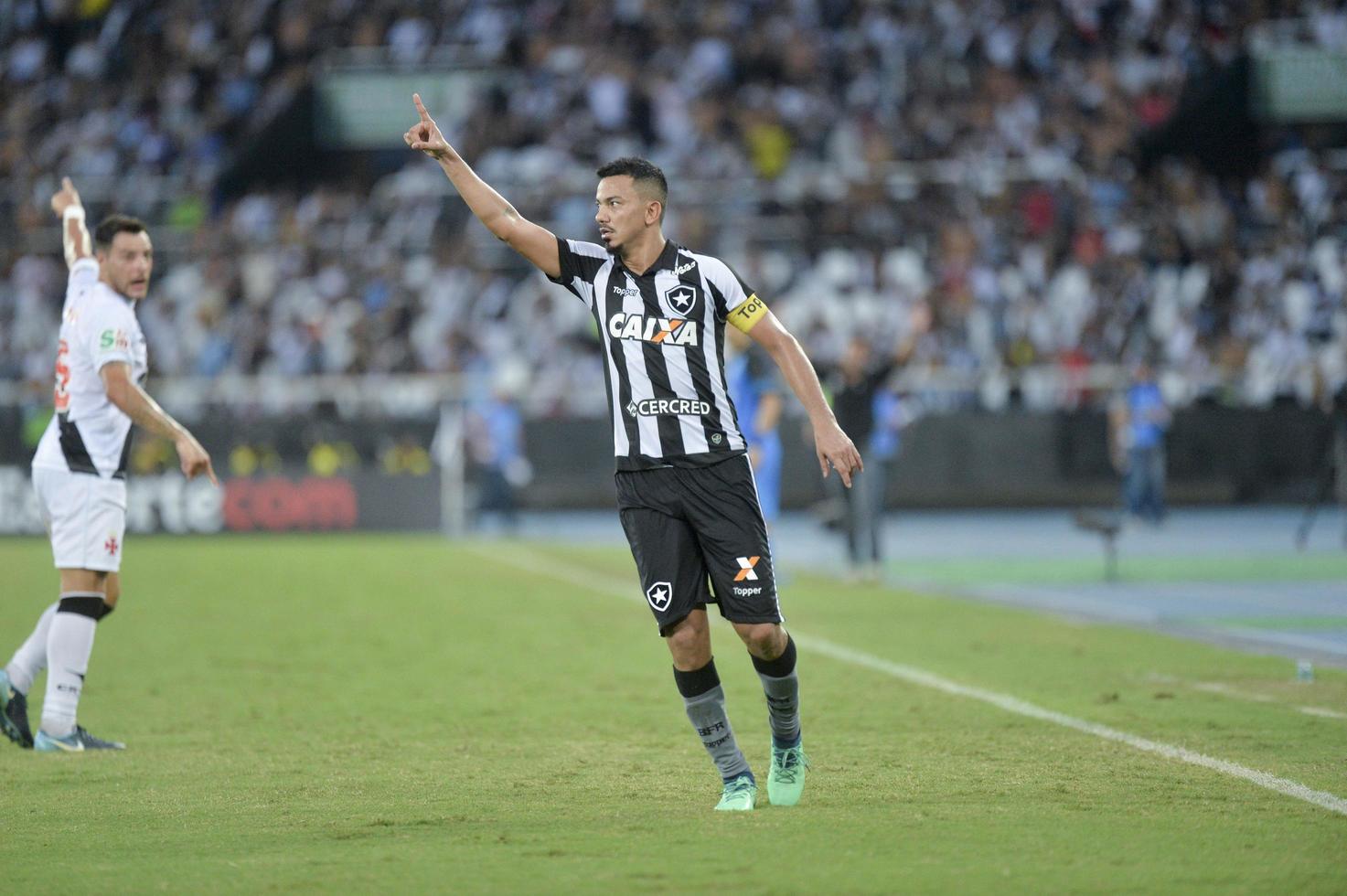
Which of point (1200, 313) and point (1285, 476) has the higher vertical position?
point (1200, 313)

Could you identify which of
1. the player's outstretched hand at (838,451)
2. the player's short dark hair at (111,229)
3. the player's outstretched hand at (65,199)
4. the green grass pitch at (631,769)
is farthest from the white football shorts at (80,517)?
the player's outstretched hand at (838,451)

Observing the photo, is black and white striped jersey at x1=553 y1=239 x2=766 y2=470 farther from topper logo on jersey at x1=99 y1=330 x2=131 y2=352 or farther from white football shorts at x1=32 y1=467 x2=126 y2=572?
white football shorts at x1=32 y1=467 x2=126 y2=572

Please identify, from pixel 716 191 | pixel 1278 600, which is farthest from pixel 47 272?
pixel 1278 600

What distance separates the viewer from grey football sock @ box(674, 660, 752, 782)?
6.60 m

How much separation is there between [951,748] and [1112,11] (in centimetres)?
2671

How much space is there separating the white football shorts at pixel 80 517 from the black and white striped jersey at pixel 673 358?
3015mm

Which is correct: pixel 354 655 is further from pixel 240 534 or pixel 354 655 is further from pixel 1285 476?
pixel 1285 476

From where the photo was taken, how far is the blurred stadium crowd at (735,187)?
28.1 m

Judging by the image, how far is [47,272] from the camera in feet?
99.3

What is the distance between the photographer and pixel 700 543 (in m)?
6.57

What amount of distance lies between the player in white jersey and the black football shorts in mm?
2805

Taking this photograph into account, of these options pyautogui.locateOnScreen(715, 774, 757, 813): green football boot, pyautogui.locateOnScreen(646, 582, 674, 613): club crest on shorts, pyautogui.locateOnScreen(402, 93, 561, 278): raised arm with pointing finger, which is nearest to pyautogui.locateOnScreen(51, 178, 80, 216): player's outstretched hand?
pyautogui.locateOnScreen(402, 93, 561, 278): raised arm with pointing finger

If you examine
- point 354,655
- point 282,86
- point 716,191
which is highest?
point 282,86

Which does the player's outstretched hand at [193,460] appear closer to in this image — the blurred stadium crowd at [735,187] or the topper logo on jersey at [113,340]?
the topper logo on jersey at [113,340]
